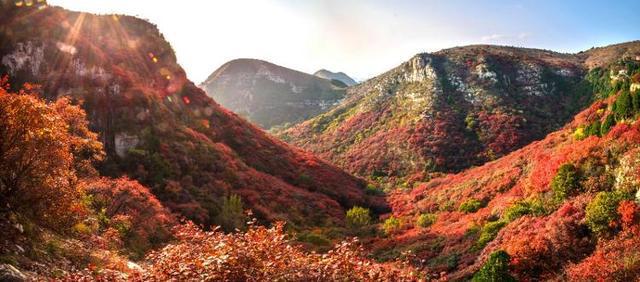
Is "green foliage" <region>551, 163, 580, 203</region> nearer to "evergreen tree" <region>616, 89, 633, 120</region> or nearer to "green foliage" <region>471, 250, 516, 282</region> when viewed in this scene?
"evergreen tree" <region>616, 89, 633, 120</region>

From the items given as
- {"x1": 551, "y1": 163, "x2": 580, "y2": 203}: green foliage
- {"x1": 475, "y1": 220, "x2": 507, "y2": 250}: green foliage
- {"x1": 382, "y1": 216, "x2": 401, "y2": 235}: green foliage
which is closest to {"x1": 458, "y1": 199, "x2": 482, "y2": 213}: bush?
{"x1": 382, "y1": 216, "x2": 401, "y2": 235}: green foliage

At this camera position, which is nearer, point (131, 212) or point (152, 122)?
point (131, 212)

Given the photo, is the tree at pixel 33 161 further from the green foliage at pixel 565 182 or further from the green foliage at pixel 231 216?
the green foliage at pixel 565 182

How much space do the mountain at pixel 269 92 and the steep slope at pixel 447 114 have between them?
3835 cm

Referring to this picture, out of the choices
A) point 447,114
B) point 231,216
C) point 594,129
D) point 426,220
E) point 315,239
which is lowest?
point 315,239

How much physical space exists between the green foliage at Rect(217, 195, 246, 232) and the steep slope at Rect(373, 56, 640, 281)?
10.3 m

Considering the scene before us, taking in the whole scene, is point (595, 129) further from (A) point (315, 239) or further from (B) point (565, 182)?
(A) point (315, 239)

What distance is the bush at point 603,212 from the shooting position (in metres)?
16.1

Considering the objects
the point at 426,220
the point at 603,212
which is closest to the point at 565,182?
the point at 603,212

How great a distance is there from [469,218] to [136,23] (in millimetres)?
44208

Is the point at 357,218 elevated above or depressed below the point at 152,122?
below

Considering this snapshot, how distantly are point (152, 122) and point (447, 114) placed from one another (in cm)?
Result: 5408

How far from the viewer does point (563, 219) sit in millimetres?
17875

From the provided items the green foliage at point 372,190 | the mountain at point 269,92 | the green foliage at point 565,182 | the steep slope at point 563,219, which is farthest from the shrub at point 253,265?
the mountain at point 269,92
